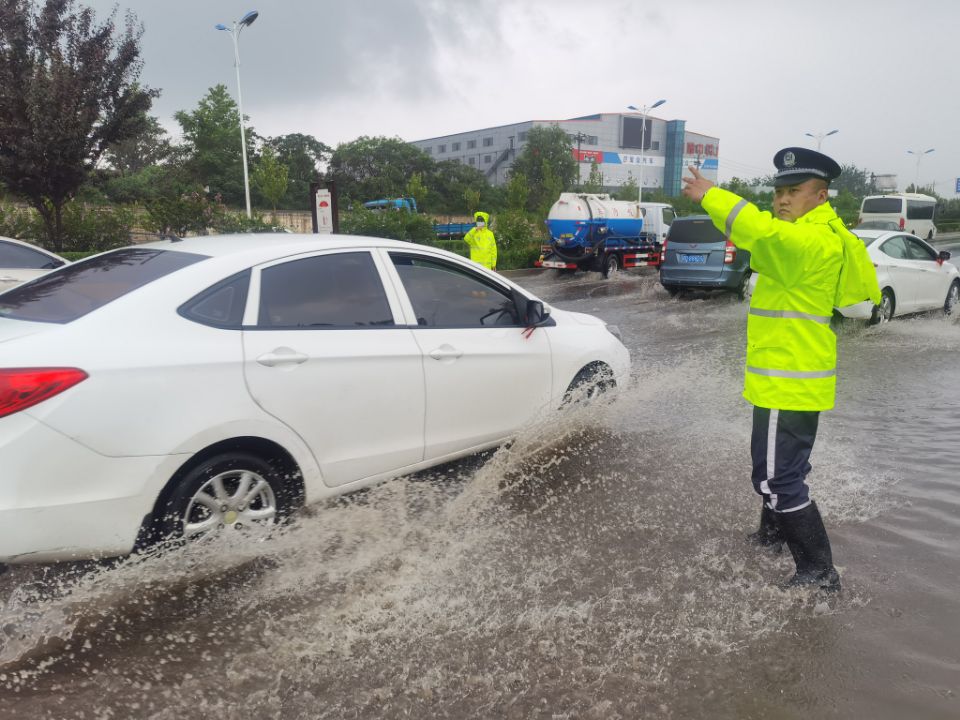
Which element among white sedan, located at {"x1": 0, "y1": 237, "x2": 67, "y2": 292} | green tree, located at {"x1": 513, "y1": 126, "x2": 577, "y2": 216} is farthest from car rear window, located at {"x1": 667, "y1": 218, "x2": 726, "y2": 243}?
green tree, located at {"x1": 513, "y1": 126, "x2": 577, "y2": 216}

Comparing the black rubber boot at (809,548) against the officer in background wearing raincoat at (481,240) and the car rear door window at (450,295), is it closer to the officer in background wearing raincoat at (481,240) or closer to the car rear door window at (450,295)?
the car rear door window at (450,295)

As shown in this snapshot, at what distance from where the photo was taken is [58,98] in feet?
52.4

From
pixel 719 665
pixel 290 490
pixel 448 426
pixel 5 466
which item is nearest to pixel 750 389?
pixel 719 665

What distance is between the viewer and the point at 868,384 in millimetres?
7379

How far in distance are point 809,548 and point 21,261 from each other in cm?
937

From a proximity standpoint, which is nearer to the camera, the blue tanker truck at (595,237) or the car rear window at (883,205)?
the blue tanker truck at (595,237)

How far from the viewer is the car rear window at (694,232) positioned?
14461 mm

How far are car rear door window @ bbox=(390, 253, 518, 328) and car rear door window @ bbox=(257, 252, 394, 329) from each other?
0.23 meters

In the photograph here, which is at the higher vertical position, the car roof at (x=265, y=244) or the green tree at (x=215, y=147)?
the green tree at (x=215, y=147)

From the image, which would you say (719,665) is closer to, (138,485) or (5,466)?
(138,485)

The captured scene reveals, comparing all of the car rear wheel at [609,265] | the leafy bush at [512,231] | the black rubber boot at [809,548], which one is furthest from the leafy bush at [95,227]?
the black rubber boot at [809,548]

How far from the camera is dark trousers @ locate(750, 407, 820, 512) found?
10.4ft

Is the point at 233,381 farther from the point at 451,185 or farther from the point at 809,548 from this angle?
the point at 451,185

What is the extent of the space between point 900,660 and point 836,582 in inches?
18.7
